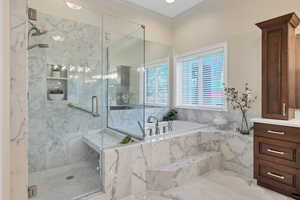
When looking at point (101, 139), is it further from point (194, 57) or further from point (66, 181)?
point (194, 57)

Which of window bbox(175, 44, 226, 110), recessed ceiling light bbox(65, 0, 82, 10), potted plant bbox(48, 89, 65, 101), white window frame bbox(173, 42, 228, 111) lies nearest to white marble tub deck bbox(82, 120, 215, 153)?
white window frame bbox(173, 42, 228, 111)

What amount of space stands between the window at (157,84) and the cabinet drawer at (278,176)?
2239mm

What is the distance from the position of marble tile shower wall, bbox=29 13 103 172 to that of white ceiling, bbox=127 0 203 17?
1254mm

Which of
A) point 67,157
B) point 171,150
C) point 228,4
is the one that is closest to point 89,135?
point 67,157

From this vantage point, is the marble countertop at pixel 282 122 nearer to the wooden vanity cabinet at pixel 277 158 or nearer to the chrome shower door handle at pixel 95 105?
the wooden vanity cabinet at pixel 277 158

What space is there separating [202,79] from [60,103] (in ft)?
9.17

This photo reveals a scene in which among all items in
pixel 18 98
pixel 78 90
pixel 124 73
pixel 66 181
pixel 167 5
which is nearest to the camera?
pixel 18 98

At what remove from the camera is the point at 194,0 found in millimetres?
3354

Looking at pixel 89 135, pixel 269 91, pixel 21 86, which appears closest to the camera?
pixel 21 86

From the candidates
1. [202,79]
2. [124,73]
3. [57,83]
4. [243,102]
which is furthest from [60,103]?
[243,102]

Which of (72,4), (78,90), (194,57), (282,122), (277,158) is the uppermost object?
(72,4)

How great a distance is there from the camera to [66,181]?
2258 mm

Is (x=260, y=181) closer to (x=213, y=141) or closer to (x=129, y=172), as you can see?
(x=213, y=141)

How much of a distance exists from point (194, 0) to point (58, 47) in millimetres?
2732
